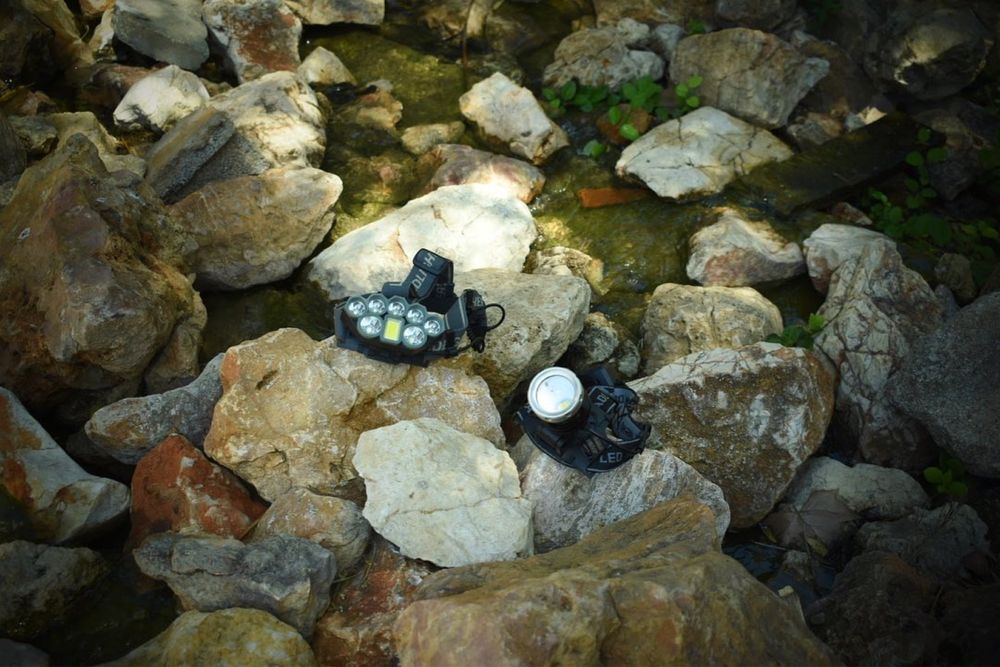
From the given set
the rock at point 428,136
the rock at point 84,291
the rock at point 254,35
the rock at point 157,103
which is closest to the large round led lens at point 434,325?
the rock at point 84,291

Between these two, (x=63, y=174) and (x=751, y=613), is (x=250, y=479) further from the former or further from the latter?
(x=751, y=613)

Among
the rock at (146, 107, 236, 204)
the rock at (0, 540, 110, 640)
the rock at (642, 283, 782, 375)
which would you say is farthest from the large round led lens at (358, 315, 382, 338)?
the rock at (146, 107, 236, 204)

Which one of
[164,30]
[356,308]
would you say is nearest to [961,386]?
[356,308]

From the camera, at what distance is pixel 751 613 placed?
10.5 feet

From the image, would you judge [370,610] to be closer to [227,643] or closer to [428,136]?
[227,643]

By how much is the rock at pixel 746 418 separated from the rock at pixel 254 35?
457 centimetres

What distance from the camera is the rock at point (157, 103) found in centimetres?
673

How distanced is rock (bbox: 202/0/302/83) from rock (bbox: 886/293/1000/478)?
18.1 ft

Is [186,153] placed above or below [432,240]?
above

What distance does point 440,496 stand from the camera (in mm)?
4129

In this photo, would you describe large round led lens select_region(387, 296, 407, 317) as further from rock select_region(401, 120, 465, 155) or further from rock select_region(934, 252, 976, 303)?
rock select_region(934, 252, 976, 303)

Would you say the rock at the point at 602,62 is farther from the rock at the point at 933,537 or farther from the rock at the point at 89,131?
the rock at the point at 933,537

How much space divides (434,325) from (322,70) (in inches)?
149

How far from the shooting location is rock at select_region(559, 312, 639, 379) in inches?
213
